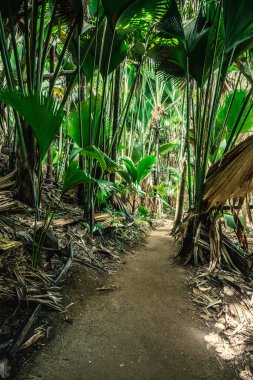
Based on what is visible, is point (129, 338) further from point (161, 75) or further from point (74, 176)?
point (161, 75)

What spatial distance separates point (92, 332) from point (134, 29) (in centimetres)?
348

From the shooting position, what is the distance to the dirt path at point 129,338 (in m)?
1.39

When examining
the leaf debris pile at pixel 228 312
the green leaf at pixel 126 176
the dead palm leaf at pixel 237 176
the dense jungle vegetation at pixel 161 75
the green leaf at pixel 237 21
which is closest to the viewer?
the leaf debris pile at pixel 228 312

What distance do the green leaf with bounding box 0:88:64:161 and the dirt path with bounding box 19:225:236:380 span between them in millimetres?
1288

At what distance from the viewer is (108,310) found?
6.41ft

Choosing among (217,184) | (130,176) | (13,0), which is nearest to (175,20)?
(13,0)

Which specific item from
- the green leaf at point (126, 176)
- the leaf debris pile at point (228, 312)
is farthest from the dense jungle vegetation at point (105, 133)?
the green leaf at point (126, 176)

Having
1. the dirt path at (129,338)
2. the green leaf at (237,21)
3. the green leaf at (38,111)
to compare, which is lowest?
the dirt path at (129,338)

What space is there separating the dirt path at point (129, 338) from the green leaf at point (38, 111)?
129 centimetres

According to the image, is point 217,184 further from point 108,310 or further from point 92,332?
point 92,332

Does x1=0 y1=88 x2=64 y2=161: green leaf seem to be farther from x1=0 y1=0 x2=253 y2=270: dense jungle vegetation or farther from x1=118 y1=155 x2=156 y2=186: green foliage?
x1=118 y1=155 x2=156 y2=186: green foliage

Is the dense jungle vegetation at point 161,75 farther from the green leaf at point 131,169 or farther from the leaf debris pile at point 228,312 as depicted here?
the green leaf at point 131,169

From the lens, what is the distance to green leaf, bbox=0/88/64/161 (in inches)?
67.9

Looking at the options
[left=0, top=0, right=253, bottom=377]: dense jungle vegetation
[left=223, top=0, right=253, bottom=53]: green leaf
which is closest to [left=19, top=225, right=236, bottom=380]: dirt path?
[left=0, top=0, right=253, bottom=377]: dense jungle vegetation
